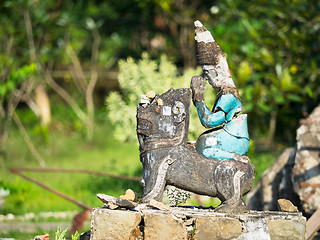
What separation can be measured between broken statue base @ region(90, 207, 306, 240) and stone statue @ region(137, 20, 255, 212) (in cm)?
15

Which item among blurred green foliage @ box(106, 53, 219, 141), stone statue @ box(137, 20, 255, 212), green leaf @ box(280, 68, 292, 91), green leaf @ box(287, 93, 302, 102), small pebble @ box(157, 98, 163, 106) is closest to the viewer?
stone statue @ box(137, 20, 255, 212)

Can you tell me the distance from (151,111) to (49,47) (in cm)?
922

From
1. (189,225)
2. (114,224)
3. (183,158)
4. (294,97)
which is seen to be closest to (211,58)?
(183,158)

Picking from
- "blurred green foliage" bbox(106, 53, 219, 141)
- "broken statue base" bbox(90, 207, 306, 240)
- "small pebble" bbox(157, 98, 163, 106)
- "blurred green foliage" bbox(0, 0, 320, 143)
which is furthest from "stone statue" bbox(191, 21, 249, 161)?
"blurred green foliage" bbox(0, 0, 320, 143)

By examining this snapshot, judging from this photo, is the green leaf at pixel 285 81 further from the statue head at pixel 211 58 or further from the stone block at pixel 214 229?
the stone block at pixel 214 229

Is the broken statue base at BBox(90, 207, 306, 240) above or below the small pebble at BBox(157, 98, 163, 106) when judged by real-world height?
below

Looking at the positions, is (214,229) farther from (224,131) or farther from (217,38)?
(217,38)

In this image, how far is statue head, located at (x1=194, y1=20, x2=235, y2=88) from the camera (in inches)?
→ 162

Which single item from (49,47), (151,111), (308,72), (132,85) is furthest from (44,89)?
(151,111)

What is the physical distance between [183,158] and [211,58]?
0.82 meters

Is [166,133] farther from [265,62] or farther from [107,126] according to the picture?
[107,126]

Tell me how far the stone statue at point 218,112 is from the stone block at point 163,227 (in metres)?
0.59

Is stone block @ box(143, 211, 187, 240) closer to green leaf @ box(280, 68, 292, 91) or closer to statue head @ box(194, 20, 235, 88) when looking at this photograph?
statue head @ box(194, 20, 235, 88)

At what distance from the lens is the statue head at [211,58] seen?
4113 millimetres
